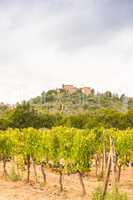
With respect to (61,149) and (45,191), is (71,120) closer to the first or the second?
(61,149)

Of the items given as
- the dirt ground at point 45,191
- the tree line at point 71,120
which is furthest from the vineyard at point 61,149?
the tree line at point 71,120

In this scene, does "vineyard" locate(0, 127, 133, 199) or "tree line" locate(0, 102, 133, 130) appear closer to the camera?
"vineyard" locate(0, 127, 133, 199)

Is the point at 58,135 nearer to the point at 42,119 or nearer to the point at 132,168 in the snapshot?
the point at 132,168

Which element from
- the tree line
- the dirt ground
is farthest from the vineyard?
the tree line

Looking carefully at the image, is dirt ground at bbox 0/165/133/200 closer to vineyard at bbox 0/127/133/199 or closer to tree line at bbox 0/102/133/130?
vineyard at bbox 0/127/133/199

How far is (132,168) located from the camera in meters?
57.8

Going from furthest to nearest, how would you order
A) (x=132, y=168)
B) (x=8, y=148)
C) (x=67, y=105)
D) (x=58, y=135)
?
(x=67, y=105), (x=132, y=168), (x=8, y=148), (x=58, y=135)

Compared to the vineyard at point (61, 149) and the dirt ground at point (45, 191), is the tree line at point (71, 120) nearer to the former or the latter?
the vineyard at point (61, 149)

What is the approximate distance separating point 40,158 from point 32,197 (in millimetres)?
11697

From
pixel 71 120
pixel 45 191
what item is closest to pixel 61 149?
pixel 45 191

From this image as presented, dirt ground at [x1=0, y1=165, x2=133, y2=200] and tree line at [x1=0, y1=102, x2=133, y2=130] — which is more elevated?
tree line at [x1=0, y1=102, x2=133, y2=130]

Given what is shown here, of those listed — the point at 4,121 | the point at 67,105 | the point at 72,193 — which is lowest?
the point at 72,193

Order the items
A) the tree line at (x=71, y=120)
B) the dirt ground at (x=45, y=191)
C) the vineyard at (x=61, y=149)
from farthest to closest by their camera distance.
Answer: the tree line at (x=71, y=120) → the vineyard at (x=61, y=149) → the dirt ground at (x=45, y=191)

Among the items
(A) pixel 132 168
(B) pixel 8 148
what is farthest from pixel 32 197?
(A) pixel 132 168
